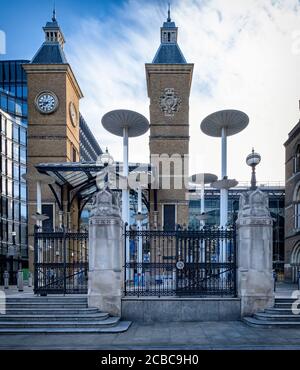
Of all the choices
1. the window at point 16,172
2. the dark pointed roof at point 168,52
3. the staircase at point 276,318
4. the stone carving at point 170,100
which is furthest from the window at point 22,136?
the staircase at point 276,318

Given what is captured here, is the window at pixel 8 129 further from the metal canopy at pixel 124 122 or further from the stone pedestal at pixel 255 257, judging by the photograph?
the stone pedestal at pixel 255 257

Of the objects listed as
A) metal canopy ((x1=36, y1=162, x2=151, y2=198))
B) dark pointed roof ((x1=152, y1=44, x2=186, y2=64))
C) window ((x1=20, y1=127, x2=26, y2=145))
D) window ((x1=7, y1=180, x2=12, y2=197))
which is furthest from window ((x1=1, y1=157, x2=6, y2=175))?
dark pointed roof ((x1=152, y1=44, x2=186, y2=64))

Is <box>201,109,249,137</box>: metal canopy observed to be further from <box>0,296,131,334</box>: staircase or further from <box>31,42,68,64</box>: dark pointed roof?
<box>31,42,68,64</box>: dark pointed roof

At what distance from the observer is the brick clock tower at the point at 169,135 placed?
27438mm

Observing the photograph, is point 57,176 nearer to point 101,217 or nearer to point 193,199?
point 101,217

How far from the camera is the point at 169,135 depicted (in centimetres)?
2841

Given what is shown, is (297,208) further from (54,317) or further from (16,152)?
(16,152)

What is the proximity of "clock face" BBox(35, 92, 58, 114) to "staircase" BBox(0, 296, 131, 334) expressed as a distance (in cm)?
2176

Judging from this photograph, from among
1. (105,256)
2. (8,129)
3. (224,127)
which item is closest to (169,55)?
(224,127)

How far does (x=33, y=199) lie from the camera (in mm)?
27641

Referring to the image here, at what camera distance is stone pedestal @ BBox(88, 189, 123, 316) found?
10406 millimetres

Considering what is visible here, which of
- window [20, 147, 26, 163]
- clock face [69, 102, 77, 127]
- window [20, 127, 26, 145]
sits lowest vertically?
window [20, 147, 26, 163]

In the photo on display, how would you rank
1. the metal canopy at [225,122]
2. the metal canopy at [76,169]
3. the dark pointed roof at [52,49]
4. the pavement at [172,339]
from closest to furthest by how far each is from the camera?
1. the pavement at [172,339]
2. the metal canopy at [225,122]
3. the metal canopy at [76,169]
4. the dark pointed roof at [52,49]
